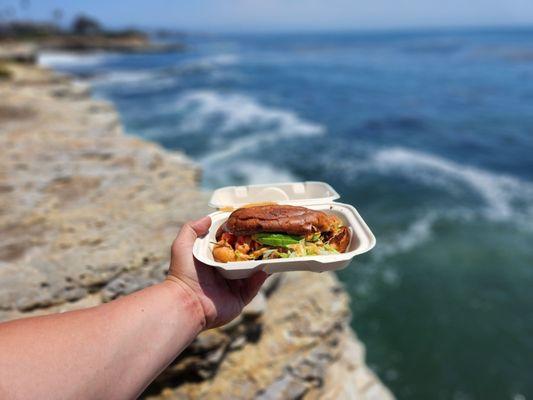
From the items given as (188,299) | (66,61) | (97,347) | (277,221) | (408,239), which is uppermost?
(277,221)

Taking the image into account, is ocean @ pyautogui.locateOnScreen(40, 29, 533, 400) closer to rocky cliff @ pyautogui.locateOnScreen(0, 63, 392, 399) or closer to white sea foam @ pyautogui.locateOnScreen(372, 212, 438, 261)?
white sea foam @ pyautogui.locateOnScreen(372, 212, 438, 261)

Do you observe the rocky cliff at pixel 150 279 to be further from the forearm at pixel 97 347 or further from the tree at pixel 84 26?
the tree at pixel 84 26

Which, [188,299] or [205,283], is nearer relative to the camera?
[188,299]

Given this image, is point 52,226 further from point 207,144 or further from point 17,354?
point 207,144

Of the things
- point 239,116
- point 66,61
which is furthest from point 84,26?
point 239,116

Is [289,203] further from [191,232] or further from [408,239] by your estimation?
[408,239]

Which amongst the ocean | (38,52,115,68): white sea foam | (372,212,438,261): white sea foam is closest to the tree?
(38,52,115,68): white sea foam
